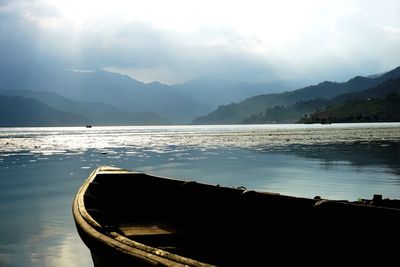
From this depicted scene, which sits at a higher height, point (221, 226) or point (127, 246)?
point (127, 246)

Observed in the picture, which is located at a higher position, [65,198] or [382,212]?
[382,212]

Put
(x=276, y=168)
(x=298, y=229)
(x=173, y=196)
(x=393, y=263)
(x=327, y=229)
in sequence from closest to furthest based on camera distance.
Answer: (x=393, y=263) → (x=327, y=229) → (x=298, y=229) → (x=173, y=196) → (x=276, y=168)

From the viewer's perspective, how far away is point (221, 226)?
47.4 feet

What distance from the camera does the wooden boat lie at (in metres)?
9.78

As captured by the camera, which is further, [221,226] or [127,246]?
[221,226]

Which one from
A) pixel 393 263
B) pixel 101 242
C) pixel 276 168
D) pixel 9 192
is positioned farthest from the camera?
pixel 276 168

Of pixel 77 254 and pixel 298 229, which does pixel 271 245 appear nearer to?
pixel 298 229

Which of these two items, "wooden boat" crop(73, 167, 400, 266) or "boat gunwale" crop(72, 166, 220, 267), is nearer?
"boat gunwale" crop(72, 166, 220, 267)

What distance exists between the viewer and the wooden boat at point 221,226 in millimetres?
9781

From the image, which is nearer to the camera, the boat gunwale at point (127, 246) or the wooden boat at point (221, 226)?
the boat gunwale at point (127, 246)

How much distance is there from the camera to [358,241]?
34.6 ft

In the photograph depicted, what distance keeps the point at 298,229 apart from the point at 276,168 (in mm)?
42508

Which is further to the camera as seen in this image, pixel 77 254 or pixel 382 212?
pixel 77 254

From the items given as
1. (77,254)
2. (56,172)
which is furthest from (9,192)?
(77,254)
